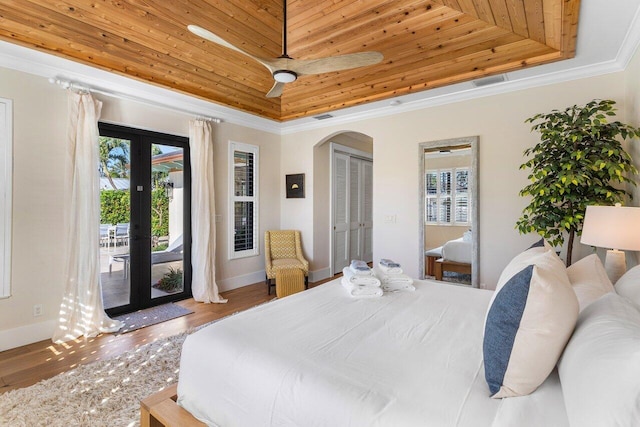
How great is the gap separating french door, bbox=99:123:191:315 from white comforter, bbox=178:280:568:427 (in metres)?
2.80

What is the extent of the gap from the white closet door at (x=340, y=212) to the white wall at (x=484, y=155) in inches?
44.3

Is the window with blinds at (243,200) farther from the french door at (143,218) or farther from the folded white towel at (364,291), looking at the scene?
the folded white towel at (364,291)

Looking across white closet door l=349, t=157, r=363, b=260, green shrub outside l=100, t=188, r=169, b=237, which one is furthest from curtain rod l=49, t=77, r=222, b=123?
white closet door l=349, t=157, r=363, b=260

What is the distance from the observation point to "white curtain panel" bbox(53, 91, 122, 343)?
321 centimetres

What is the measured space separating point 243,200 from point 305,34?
2715 mm

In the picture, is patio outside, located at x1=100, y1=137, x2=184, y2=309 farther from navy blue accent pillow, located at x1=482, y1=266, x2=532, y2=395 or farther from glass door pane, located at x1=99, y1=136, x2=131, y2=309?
navy blue accent pillow, located at x1=482, y1=266, x2=532, y2=395

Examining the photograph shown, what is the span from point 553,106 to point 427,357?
341 cm

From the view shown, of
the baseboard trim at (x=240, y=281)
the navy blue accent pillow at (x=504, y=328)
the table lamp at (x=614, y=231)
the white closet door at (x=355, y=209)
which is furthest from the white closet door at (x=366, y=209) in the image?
the navy blue accent pillow at (x=504, y=328)

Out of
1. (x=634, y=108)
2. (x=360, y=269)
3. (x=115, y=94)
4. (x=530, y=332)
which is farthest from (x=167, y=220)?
(x=634, y=108)

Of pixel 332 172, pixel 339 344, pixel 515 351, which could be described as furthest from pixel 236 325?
pixel 332 172

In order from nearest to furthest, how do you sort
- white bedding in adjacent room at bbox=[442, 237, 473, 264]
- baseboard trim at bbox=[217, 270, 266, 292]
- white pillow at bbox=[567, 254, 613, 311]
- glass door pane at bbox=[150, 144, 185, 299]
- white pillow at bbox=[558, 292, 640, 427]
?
1. white pillow at bbox=[558, 292, 640, 427]
2. white pillow at bbox=[567, 254, 613, 311]
3. white bedding in adjacent room at bbox=[442, 237, 473, 264]
4. glass door pane at bbox=[150, 144, 185, 299]
5. baseboard trim at bbox=[217, 270, 266, 292]

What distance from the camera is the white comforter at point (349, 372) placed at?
1.02 meters

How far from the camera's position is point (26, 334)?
3033 mm

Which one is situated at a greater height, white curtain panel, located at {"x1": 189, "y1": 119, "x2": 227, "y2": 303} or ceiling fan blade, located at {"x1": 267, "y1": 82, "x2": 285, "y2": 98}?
ceiling fan blade, located at {"x1": 267, "y1": 82, "x2": 285, "y2": 98}
